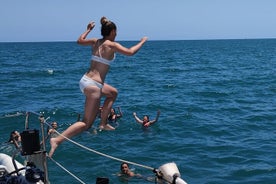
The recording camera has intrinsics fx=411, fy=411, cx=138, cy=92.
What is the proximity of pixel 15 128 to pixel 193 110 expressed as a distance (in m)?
12.1

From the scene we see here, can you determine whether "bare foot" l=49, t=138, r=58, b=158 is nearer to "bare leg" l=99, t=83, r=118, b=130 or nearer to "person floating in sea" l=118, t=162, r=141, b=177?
"bare leg" l=99, t=83, r=118, b=130

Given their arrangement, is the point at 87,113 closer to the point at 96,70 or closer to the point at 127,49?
the point at 96,70

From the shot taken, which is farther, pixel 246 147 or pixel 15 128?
pixel 15 128

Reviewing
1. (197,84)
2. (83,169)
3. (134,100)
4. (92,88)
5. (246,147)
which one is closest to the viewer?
(92,88)

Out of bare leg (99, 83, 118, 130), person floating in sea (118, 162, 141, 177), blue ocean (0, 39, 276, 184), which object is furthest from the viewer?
blue ocean (0, 39, 276, 184)

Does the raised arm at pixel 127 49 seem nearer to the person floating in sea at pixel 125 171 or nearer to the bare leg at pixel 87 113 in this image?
the bare leg at pixel 87 113

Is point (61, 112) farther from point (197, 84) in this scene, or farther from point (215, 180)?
point (197, 84)

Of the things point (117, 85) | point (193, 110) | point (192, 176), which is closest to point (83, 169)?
point (192, 176)

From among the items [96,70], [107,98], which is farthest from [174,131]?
[96,70]

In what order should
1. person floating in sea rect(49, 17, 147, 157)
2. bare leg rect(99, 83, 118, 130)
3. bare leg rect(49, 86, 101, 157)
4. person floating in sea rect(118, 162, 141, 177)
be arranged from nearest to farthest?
person floating in sea rect(49, 17, 147, 157) < bare leg rect(49, 86, 101, 157) < bare leg rect(99, 83, 118, 130) < person floating in sea rect(118, 162, 141, 177)

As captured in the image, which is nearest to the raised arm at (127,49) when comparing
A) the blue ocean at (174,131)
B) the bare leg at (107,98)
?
the bare leg at (107,98)

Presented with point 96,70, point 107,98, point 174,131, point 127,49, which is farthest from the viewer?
point 174,131

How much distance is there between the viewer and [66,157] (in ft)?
54.3

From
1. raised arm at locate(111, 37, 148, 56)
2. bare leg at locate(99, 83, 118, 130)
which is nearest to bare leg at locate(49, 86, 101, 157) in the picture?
bare leg at locate(99, 83, 118, 130)
